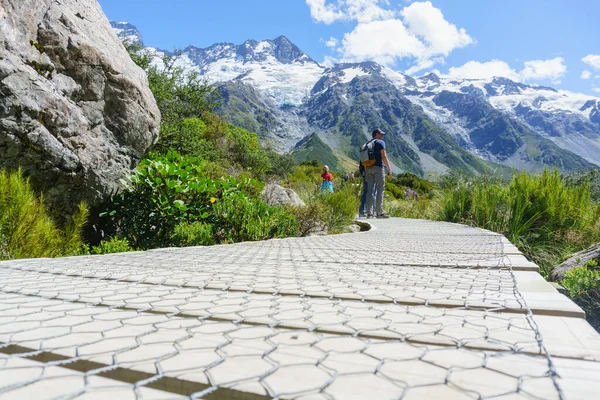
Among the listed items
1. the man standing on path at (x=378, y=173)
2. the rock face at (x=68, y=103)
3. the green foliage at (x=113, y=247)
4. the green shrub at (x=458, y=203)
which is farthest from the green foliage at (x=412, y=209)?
the green foliage at (x=113, y=247)

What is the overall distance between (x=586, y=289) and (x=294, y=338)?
2.54 meters

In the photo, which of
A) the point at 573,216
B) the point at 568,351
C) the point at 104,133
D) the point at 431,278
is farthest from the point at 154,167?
the point at 573,216

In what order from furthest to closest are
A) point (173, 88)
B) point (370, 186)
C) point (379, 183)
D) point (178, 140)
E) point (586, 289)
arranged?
point (173, 88) → point (178, 140) → point (370, 186) → point (379, 183) → point (586, 289)

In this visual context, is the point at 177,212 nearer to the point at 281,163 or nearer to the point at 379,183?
the point at 379,183

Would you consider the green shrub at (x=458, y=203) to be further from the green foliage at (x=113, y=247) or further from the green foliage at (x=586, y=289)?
the green foliage at (x=113, y=247)

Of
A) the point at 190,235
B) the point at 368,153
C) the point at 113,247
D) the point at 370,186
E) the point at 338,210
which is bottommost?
the point at 113,247

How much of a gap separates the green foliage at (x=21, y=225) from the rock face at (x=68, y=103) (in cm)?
44

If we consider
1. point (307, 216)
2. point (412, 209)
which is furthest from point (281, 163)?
point (307, 216)

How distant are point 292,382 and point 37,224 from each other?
374 centimetres

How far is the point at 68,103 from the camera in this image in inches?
169

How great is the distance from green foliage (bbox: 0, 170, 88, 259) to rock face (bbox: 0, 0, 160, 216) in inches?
17.2

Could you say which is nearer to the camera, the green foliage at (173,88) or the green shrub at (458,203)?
the green shrub at (458,203)

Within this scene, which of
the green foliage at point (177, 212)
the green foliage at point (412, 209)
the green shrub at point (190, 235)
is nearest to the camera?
the green shrub at point (190, 235)

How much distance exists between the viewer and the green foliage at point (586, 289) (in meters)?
2.48
